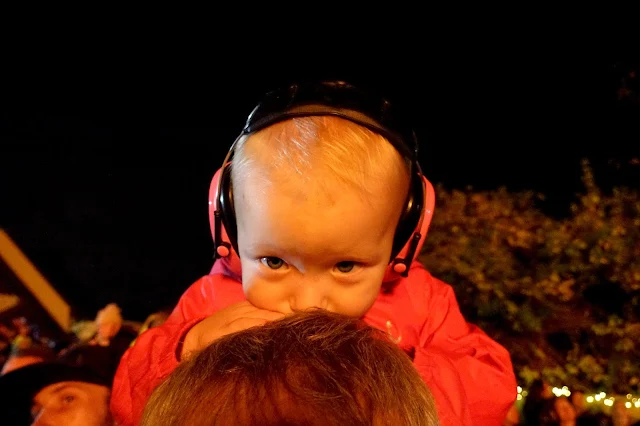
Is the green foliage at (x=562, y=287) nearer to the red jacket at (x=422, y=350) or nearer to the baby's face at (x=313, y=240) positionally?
the red jacket at (x=422, y=350)

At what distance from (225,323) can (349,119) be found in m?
0.42

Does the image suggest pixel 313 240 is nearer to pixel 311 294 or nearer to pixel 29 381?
pixel 311 294

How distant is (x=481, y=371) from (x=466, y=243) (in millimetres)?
1029

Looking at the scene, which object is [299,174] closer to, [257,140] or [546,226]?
[257,140]

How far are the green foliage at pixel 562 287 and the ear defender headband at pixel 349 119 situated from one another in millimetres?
989

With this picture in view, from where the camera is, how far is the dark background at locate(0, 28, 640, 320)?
2377 millimetres

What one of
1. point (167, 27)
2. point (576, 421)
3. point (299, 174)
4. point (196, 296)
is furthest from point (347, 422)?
point (167, 27)

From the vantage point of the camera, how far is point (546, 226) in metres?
2.05

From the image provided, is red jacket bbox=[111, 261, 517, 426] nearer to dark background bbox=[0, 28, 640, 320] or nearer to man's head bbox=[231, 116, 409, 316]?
man's head bbox=[231, 116, 409, 316]

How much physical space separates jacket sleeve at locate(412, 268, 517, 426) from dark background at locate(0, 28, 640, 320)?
1445mm

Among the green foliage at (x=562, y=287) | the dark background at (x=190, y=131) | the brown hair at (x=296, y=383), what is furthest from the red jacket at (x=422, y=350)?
the dark background at (x=190, y=131)

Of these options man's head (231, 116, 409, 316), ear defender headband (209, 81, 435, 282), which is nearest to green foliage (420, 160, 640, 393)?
ear defender headband (209, 81, 435, 282)

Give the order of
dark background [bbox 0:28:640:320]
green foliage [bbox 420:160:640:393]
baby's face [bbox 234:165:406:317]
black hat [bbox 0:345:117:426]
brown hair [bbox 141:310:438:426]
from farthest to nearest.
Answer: dark background [bbox 0:28:640:320], green foliage [bbox 420:160:640:393], black hat [bbox 0:345:117:426], baby's face [bbox 234:165:406:317], brown hair [bbox 141:310:438:426]

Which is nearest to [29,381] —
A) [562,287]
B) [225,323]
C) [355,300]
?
[225,323]
